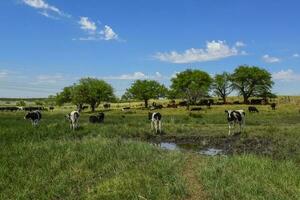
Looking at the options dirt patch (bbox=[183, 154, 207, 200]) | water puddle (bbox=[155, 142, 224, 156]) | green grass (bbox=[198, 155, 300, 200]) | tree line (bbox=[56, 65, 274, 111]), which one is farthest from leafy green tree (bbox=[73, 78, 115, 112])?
green grass (bbox=[198, 155, 300, 200])

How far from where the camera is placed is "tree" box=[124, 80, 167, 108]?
125 metres

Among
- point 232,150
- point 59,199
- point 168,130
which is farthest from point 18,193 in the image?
point 168,130

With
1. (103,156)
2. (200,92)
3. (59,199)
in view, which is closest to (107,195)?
(59,199)

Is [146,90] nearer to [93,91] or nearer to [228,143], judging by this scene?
[93,91]

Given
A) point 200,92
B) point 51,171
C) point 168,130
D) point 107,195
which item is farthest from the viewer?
point 200,92

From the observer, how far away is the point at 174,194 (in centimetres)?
1281

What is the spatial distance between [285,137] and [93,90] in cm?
8182

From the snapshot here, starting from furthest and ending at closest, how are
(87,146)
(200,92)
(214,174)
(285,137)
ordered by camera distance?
(200,92) < (285,137) < (87,146) < (214,174)

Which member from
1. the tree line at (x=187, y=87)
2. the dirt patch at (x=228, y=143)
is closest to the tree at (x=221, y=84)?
the tree line at (x=187, y=87)

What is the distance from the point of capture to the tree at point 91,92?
347 feet

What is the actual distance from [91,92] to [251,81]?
4614cm

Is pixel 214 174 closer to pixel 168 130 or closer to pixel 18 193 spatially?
pixel 18 193

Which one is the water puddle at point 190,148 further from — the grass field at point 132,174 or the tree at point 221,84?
the tree at point 221,84

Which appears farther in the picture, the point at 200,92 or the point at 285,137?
the point at 200,92
